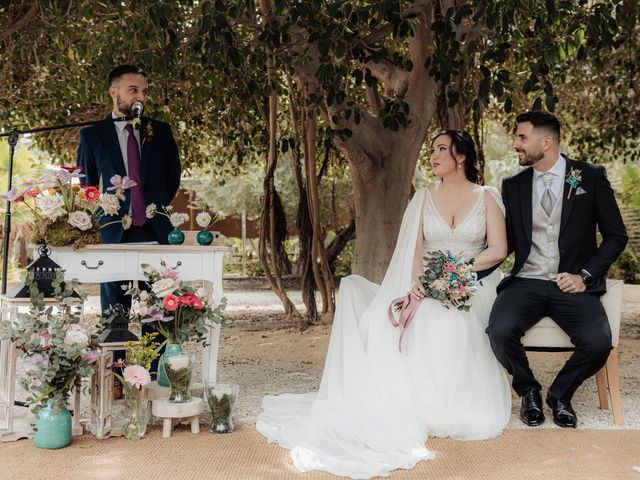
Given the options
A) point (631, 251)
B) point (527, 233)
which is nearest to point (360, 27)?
point (527, 233)

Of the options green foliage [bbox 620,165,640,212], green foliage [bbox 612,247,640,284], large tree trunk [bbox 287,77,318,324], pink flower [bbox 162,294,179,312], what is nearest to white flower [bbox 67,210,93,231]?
pink flower [bbox 162,294,179,312]

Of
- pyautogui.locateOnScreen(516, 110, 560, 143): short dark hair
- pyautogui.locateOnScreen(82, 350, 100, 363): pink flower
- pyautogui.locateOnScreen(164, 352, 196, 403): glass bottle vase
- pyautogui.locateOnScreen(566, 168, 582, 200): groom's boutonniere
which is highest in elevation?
pyautogui.locateOnScreen(516, 110, 560, 143): short dark hair

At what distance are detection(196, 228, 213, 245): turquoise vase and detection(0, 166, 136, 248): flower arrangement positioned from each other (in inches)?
18.6

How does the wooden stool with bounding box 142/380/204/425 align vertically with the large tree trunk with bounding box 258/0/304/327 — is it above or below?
below

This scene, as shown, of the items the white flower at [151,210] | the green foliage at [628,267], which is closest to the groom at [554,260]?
the white flower at [151,210]

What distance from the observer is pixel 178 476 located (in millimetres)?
2955

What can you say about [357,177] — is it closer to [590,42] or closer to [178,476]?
[590,42]

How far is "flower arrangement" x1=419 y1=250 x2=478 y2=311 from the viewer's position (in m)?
3.90

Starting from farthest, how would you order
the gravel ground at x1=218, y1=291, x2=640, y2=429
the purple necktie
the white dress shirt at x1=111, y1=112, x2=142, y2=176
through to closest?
the white dress shirt at x1=111, y1=112, x2=142, y2=176 → the purple necktie → the gravel ground at x1=218, y1=291, x2=640, y2=429

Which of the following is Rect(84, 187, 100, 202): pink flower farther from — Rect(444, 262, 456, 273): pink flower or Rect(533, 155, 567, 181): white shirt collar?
Rect(533, 155, 567, 181): white shirt collar

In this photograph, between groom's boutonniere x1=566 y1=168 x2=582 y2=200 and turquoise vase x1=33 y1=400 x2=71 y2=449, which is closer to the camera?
turquoise vase x1=33 y1=400 x2=71 y2=449

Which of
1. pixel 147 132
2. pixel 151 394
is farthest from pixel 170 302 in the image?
pixel 147 132

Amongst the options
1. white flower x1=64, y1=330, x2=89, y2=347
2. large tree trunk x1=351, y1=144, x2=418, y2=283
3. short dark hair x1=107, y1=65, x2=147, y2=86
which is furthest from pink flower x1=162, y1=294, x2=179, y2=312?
large tree trunk x1=351, y1=144, x2=418, y2=283

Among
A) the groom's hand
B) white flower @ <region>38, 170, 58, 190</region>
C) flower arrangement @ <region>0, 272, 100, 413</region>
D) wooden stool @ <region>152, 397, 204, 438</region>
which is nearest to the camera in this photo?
flower arrangement @ <region>0, 272, 100, 413</region>
